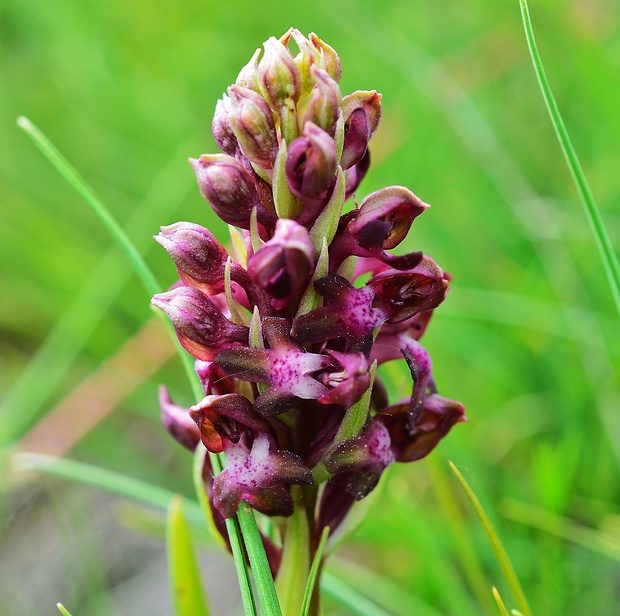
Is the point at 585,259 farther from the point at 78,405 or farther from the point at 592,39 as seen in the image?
the point at 78,405

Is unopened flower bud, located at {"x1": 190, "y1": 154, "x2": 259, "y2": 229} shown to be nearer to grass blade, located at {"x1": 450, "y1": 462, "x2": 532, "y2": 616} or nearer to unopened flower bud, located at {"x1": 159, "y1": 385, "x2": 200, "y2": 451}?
unopened flower bud, located at {"x1": 159, "y1": 385, "x2": 200, "y2": 451}

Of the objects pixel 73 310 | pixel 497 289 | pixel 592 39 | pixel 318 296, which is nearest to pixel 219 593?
pixel 73 310

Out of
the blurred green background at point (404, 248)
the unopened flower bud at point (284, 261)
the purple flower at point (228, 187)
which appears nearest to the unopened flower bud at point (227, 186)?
the purple flower at point (228, 187)

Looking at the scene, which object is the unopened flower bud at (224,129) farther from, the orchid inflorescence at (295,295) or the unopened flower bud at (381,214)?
the unopened flower bud at (381,214)

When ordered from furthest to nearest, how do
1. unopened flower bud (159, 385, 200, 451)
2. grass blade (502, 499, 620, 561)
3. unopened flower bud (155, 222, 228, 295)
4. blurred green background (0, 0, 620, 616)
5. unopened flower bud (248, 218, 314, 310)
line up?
blurred green background (0, 0, 620, 616) < grass blade (502, 499, 620, 561) < unopened flower bud (159, 385, 200, 451) < unopened flower bud (155, 222, 228, 295) < unopened flower bud (248, 218, 314, 310)

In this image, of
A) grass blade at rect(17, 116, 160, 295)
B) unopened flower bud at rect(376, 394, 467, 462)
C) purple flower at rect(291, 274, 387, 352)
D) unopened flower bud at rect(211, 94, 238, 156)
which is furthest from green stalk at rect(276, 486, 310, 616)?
unopened flower bud at rect(211, 94, 238, 156)

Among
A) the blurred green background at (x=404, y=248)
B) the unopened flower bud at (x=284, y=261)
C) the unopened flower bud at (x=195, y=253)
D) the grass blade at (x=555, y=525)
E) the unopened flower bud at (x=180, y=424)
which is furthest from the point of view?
the blurred green background at (x=404, y=248)
